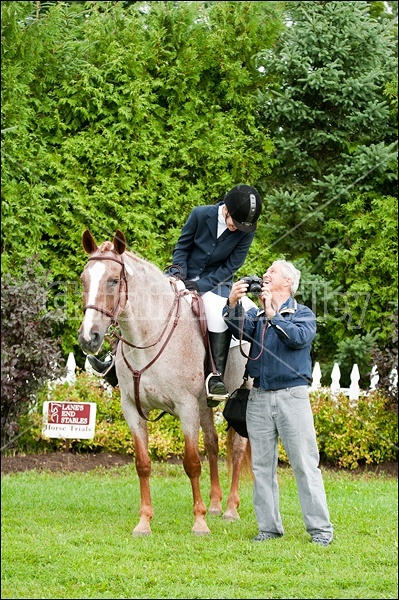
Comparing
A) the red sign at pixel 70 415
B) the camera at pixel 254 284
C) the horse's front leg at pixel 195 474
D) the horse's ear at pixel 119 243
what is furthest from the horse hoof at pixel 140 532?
the red sign at pixel 70 415

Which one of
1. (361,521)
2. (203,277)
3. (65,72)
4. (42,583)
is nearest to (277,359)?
(203,277)

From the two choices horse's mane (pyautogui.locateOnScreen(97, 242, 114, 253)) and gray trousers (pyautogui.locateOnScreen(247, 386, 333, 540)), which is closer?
horse's mane (pyautogui.locateOnScreen(97, 242, 114, 253))

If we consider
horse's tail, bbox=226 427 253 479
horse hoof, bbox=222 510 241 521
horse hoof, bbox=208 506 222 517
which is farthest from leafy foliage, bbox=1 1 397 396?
horse hoof, bbox=222 510 241 521

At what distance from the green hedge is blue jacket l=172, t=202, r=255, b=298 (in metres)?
3.14

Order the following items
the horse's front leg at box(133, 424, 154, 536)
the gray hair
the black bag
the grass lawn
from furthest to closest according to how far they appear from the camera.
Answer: the horse's front leg at box(133, 424, 154, 536) < the black bag < the gray hair < the grass lawn

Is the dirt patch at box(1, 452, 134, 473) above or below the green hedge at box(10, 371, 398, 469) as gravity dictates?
below

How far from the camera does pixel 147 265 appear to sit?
5910 millimetres

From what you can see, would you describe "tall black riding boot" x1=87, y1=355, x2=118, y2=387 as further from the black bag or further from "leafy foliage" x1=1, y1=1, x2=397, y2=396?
"leafy foliage" x1=1, y1=1, x2=397, y2=396

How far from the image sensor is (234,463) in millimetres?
6926

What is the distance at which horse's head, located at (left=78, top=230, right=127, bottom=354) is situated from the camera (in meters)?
5.12

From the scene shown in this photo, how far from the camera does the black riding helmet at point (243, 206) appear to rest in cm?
616

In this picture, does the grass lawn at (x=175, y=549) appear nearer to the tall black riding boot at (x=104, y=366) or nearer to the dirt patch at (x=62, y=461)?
the dirt patch at (x=62, y=461)

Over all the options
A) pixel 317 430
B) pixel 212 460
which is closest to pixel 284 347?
pixel 212 460

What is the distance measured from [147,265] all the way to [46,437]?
3734mm
